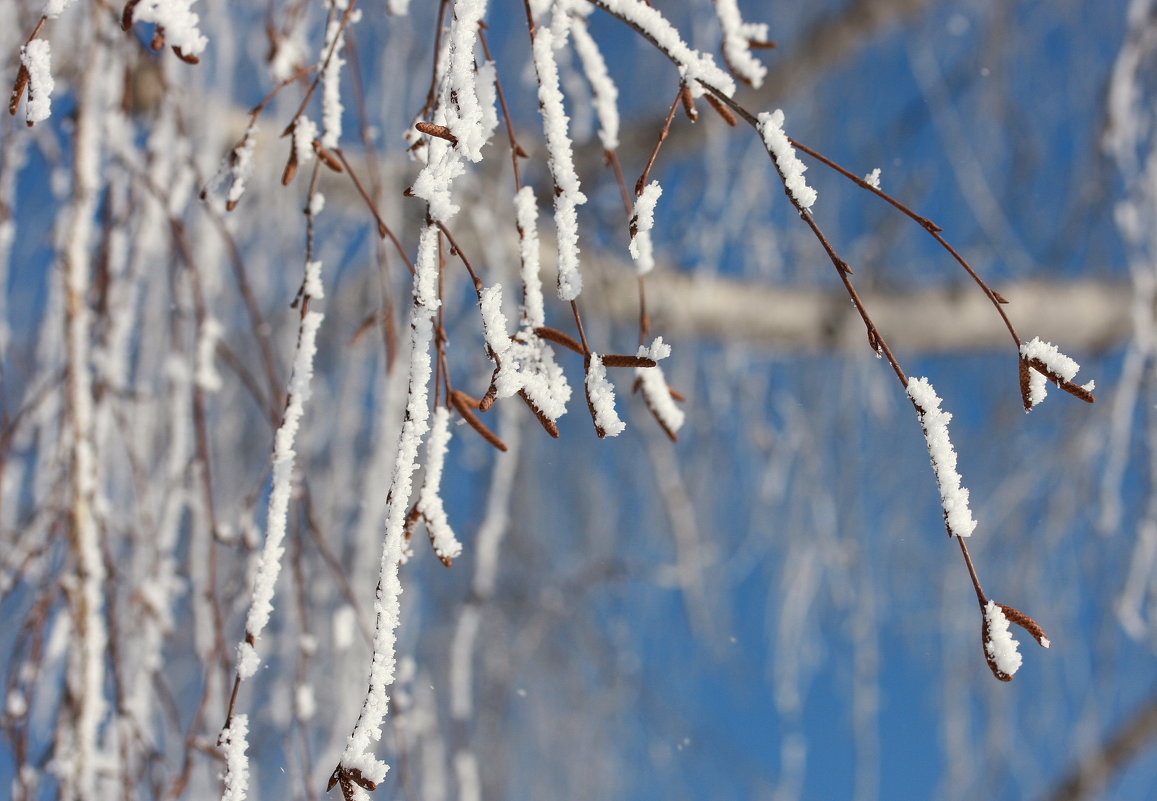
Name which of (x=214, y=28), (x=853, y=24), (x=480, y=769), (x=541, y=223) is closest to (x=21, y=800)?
(x=214, y=28)

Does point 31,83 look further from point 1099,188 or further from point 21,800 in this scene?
point 1099,188

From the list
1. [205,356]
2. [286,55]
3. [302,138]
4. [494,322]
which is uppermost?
[286,55]

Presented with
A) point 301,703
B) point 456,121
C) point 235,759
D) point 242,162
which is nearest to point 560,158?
point 456,121

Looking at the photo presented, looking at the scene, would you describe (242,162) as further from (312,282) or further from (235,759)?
(235,759)

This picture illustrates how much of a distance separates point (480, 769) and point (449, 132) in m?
1.29

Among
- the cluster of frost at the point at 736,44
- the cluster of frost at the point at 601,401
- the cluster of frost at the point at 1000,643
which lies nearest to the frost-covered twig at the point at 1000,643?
the cluster of frost at the point at 1000,643

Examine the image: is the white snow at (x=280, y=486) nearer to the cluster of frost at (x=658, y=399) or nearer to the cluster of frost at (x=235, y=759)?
the cluster of frost at (x=235, y=759)

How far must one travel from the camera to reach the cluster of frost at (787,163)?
0.33 m

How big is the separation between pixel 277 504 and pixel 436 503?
0.09 meters

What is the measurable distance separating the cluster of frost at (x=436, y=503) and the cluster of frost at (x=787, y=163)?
0.15 meters

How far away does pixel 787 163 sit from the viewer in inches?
13.0

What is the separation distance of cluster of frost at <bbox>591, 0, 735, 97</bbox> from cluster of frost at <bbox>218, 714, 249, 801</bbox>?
0.29 metres

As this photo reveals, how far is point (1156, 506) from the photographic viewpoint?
1.06 meters

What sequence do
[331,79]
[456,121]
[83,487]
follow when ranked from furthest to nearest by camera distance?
[83,487] < [331,79] < [456,121]
